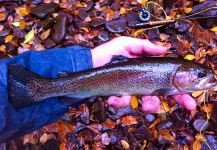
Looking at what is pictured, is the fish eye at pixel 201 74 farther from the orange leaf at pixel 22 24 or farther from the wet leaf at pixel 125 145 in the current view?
the orange leaf at pixel 22 24

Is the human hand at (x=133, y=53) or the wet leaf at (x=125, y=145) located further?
the wet leaf at (x=125, y=145)

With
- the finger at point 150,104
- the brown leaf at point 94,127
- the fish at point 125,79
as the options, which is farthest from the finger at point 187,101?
the brown leaf at point 94,127

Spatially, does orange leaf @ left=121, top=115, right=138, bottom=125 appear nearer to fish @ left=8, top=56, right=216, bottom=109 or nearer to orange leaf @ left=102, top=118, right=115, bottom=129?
orange leaf @ left=102, top=118, right=115, bottom=129

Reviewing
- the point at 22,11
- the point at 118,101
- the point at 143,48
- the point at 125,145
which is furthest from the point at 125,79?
the point at 22,11

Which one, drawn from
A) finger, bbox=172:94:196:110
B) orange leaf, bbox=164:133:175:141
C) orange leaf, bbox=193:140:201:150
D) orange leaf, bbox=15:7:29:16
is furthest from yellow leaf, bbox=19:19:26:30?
orange leaf, bbox=193:140:201:150

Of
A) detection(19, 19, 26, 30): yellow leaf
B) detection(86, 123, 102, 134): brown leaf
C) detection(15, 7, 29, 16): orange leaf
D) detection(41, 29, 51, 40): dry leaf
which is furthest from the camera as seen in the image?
detection(15, 7, 29, 16): orange leaf

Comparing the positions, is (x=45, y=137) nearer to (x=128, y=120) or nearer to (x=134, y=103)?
(x=128, y=120)

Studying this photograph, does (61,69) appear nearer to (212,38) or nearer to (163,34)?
(163,34)
